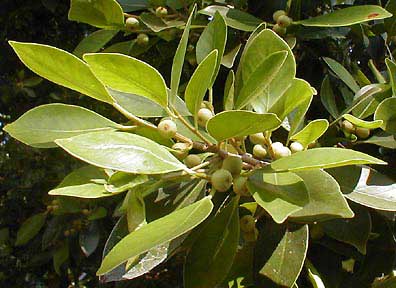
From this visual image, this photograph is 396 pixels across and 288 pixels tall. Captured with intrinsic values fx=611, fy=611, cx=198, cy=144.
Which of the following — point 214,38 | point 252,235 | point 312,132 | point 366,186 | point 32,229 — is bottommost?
point 32,229

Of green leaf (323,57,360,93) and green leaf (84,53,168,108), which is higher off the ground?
green leaf (84,53,168,108)

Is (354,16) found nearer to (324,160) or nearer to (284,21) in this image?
(284,21)

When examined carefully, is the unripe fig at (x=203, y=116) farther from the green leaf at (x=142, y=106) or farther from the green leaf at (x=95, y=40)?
the green leaf at (x=95, y=40)

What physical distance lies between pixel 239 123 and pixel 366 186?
29cm

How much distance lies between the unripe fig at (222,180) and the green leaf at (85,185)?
0.14 meters

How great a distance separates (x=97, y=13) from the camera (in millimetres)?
1272

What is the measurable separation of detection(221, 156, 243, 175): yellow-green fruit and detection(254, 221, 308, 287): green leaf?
0.17 metres

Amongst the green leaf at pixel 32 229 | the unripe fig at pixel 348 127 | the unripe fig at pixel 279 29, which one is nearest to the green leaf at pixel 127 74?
the unripe fig at pixel 348 127

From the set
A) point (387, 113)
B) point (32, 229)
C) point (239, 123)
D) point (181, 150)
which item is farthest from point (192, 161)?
point (32, 229)

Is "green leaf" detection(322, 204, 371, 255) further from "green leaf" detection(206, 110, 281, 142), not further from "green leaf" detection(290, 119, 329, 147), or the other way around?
"green leaf" detection(206, 110, 281, 142)

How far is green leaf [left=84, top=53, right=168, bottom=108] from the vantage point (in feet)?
2.60

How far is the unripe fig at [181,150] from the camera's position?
2.84 feet

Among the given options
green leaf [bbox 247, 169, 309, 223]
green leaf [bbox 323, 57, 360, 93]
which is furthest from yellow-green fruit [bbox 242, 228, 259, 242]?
green leaf [bbox 323, 57, 360, 93]

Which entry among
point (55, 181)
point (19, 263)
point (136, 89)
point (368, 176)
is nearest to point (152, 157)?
point (136, 89)
